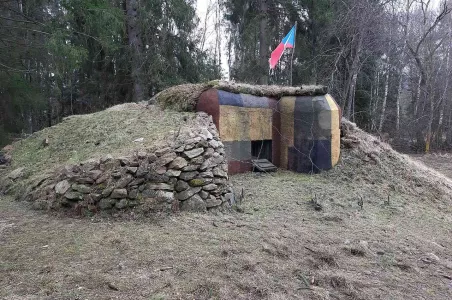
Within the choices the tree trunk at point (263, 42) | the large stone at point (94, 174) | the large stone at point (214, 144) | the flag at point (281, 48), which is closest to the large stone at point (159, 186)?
the large stone at point (94, 174)

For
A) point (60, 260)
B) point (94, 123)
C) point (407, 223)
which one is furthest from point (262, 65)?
point (60, 260)

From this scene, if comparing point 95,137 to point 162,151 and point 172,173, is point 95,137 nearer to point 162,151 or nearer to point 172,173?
point 162,151

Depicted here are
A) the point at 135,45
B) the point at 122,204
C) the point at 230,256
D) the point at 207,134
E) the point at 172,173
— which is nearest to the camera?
the point at 230,256

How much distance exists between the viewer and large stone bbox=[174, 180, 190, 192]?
15.2 ft

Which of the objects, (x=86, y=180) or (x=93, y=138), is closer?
(x=86, y=180)

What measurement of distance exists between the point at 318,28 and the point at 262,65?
126 inches

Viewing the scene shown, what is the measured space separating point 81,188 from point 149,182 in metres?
0.94

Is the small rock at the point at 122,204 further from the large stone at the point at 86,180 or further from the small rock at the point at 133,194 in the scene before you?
the large stone at the point at 86,180

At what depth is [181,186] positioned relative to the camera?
15.3 ft

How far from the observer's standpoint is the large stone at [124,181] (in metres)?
4.44

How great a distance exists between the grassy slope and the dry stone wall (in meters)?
0.52

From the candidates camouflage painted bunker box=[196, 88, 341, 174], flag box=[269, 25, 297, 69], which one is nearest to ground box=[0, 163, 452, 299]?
camouflage painted bunker box=[196, 88, 341, 174]

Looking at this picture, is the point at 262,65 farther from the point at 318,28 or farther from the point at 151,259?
the point at 151,259

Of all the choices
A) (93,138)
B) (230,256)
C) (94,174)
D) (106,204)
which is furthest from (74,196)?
(230,256)
